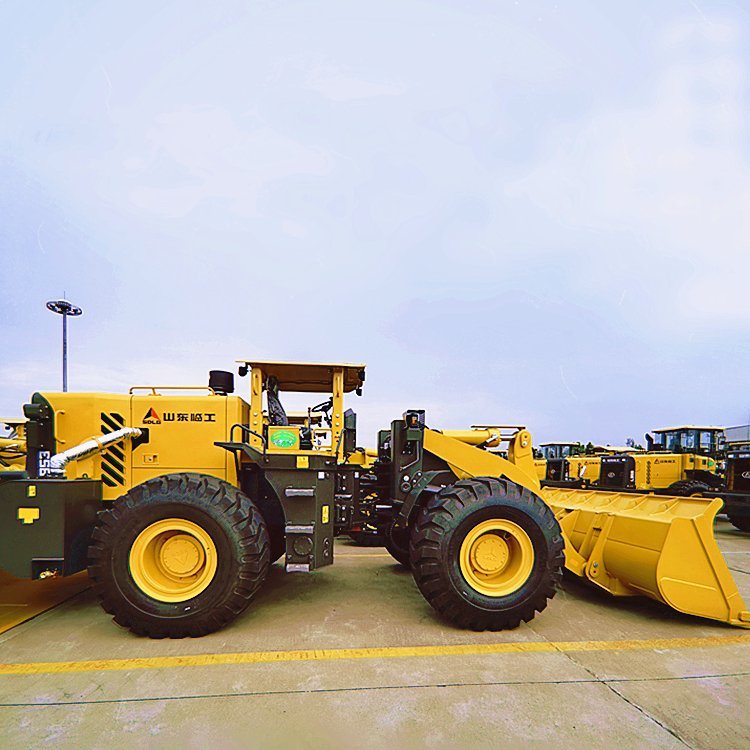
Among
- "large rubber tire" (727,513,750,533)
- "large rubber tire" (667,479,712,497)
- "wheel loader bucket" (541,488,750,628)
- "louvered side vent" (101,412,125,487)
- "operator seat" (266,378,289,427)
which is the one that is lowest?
"large rubber tire" (727,513,750,533)

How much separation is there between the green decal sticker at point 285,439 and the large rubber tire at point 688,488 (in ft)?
38.1

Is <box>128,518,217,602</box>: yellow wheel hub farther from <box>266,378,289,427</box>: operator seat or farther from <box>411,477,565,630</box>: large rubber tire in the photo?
<box>411,477,565,630</box>: large rubber tire

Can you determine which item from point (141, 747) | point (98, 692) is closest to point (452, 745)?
point (141, 747)

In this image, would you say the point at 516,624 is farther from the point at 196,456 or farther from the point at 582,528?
the point at 196,456

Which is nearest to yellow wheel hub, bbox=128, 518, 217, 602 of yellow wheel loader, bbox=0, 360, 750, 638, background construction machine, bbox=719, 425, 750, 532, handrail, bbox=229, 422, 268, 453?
yellow wheel loader, bbox=0, 360, 750, 638

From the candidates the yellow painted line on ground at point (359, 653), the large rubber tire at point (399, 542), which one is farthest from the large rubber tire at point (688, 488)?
the yellow painted line on ground at point (359, 653)

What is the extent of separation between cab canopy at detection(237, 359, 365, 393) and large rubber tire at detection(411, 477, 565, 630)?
1.66m

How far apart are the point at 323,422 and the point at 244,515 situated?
6.18 feet

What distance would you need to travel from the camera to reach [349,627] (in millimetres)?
4426

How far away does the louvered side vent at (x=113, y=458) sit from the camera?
4.90 m

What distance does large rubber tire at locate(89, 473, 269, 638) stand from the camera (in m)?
4.03

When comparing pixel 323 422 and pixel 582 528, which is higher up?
pixel 323 422

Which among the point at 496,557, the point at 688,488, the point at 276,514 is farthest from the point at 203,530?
the point at 688,488

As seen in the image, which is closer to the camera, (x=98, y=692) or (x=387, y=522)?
(x=98, y=692)
